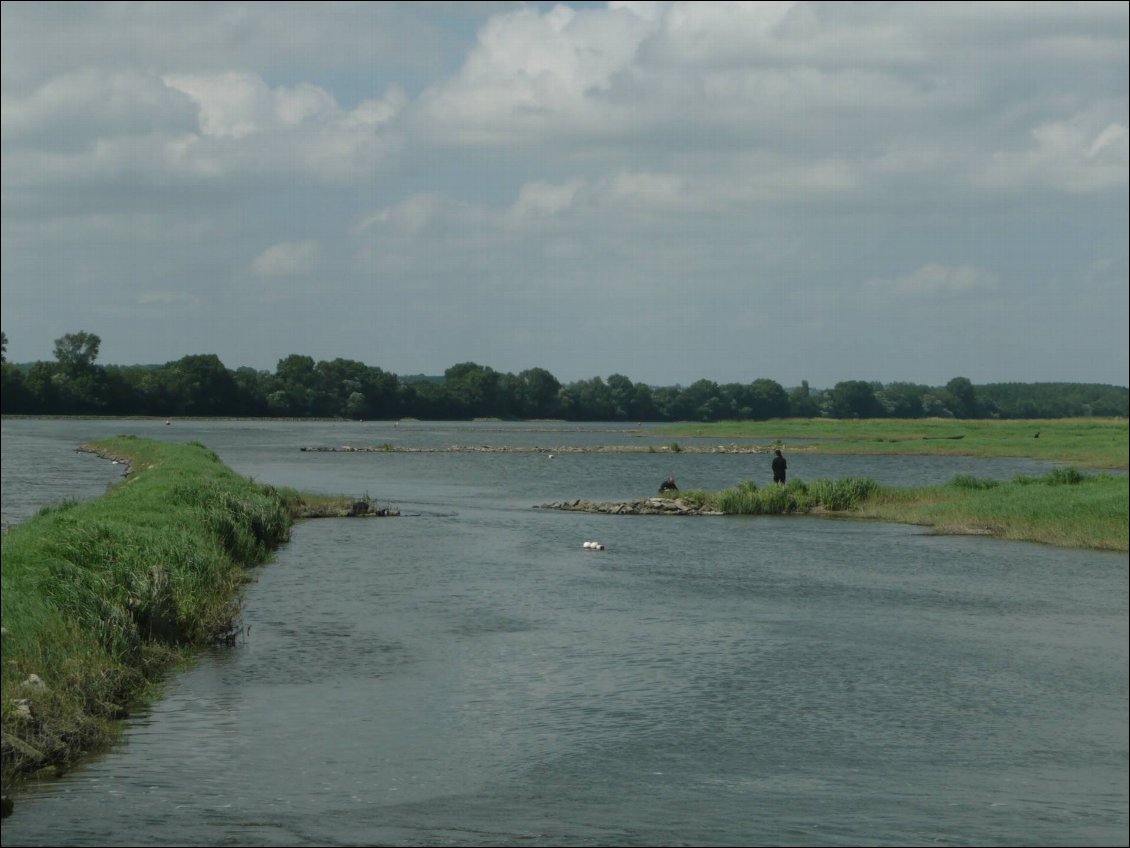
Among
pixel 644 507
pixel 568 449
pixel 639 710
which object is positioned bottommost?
pixel 639 710

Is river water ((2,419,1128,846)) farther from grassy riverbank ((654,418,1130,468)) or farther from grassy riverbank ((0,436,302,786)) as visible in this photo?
grassy riverbank ((654,418,1130,468))

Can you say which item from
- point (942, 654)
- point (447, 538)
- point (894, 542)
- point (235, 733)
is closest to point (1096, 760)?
point (942, 654)

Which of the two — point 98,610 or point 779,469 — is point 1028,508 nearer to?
point 779,469

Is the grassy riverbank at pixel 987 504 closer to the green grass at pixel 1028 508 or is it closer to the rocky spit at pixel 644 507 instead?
the green grass at pixel 1028 508

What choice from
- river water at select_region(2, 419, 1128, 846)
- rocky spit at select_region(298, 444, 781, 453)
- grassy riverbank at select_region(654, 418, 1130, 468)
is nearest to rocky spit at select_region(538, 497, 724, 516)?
river water at select_region(2, 419, 1128, 846)

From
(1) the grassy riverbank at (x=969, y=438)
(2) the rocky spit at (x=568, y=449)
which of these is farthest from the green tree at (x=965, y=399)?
(2) the rocky spit at (x=568, y=449)

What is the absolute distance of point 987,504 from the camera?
4838 cm

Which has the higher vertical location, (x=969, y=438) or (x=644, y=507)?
(x=969, y=438)

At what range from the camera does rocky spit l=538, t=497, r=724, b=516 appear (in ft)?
192

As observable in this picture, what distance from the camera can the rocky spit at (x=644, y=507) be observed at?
58625 millimetres

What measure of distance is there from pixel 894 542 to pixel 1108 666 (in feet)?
81.7

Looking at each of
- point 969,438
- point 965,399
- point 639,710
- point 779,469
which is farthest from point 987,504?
point 965,399

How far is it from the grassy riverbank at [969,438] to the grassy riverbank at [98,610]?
56299 mm

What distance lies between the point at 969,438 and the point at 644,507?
255 ft
